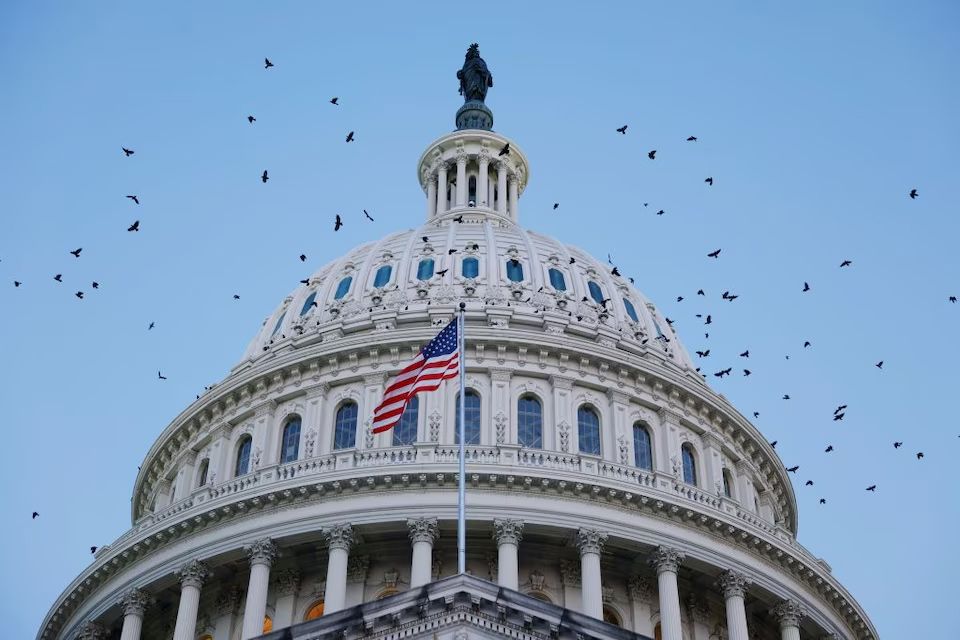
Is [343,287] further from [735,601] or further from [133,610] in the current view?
[735,601]

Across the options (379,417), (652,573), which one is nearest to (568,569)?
(652,573)

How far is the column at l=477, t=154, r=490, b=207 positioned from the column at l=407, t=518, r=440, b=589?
112 feet

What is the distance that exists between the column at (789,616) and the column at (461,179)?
35699 millimetres

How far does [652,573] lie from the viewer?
56.5 meters

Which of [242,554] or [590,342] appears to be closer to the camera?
[242,554]

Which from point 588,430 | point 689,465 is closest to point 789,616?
point 689,465

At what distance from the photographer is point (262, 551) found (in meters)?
54.9

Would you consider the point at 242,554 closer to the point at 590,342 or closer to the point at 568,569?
the point at 568,569

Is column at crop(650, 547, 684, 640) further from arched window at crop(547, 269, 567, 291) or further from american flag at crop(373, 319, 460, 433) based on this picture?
arched window at crop(547, 269, 567, 291)

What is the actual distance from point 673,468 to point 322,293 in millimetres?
21347

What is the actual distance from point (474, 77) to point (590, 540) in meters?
49.7

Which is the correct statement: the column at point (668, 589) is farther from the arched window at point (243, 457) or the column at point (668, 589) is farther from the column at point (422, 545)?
the arched window at point (243, 457)

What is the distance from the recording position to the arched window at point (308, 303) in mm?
75000

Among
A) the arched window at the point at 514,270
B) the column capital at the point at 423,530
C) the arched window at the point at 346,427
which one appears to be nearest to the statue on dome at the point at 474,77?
the arched window at the point at 514,270
